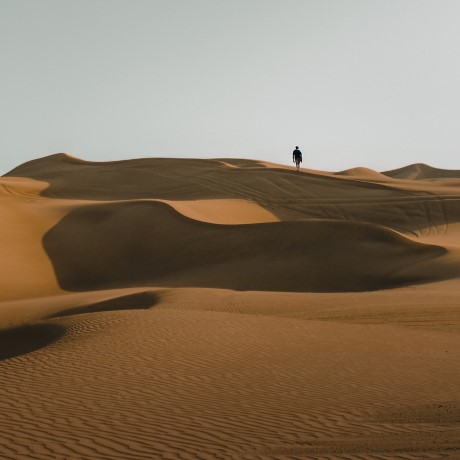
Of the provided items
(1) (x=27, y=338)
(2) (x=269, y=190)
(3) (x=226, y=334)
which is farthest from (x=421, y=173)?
(3) (x=226, y=334)

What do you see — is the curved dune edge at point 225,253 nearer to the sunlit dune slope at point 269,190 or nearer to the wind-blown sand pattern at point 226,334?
the wind-blown sand pattern at point 226,334

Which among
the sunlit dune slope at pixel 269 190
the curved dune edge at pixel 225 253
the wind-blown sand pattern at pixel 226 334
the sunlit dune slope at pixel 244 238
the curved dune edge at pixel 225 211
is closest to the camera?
the wind-blown sand pattern at pixel 226 334

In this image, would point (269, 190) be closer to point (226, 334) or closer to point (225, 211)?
point (225, 211)

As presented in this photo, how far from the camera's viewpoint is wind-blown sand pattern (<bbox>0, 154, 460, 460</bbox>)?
23.5ft

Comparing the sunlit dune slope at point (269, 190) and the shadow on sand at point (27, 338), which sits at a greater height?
the sunlit dune slope at point (269, 190)

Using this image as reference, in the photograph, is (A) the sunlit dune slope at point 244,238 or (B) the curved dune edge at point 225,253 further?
(A) the sunlit dune slope at point 244,238

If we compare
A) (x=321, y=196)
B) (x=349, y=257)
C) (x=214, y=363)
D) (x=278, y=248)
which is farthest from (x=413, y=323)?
(x=321, y=196)

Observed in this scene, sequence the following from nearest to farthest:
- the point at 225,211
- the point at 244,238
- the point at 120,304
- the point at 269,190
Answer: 1. the point at 120,304
2. the point at 244,238
3. the point at 225,211
4. the point at 269,190

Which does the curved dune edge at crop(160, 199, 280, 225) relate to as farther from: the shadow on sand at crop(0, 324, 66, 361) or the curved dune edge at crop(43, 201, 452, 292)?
the shadow on sand at crop(0, 324, 66, 361)

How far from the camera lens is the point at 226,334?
43.3 feet

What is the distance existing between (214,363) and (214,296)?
7906 millimetres

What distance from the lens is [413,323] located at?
14.6m

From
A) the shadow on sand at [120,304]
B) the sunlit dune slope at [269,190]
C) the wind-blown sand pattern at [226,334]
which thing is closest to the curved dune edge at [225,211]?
the wind-blown sand pattern at [226,334]

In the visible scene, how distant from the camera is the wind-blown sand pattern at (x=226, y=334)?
715 centimetres
